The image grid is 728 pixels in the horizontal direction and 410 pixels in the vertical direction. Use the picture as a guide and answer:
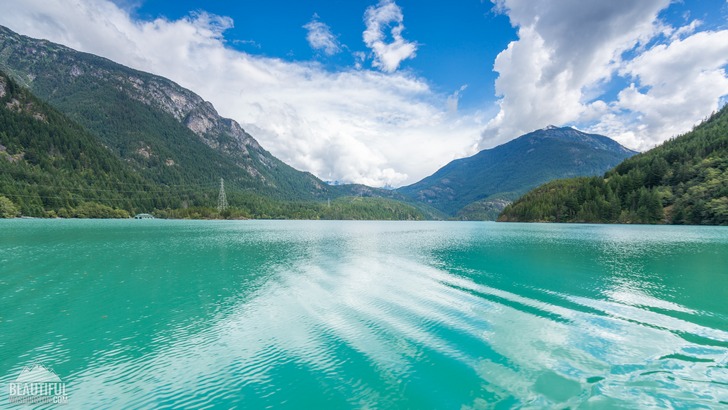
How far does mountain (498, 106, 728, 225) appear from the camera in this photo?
11706cm

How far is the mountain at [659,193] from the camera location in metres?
117

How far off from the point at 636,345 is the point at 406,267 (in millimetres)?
21647

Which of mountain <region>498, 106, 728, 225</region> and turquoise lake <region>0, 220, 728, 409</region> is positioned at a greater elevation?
mountain <region>498, 106, 728, 225</region>

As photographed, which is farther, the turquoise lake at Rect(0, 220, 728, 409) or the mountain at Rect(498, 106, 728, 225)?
the mountain at Rect(498, 106, 728, 225)

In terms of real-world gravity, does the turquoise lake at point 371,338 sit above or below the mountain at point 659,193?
below

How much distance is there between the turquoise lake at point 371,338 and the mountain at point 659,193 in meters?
125

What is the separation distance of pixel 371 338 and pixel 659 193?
6654 inches

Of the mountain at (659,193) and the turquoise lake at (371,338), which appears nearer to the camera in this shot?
the turquoise lake at (371,338)

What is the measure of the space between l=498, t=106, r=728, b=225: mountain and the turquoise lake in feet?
A: 412

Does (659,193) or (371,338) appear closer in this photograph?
(371,338)

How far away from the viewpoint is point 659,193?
132 metres

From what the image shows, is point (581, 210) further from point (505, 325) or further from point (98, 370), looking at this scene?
point (98, 370)

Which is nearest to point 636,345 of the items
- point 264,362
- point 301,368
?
point 301,368

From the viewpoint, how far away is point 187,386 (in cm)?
1066
